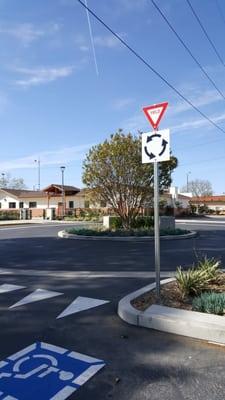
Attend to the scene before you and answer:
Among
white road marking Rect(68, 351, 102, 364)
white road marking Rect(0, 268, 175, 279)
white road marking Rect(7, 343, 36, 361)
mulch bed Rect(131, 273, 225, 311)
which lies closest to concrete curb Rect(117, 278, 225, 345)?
mulch bed Rect(131, 273, 225, 311)

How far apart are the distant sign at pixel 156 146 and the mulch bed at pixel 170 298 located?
214 cm

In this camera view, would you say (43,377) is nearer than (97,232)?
Yes

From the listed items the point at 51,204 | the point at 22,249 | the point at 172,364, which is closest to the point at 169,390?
the point at 172,364

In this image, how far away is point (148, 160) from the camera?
5992mm

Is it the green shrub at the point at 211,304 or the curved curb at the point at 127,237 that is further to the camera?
the curved curb at the point at 127,237

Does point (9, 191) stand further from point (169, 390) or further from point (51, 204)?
point (169, 390)

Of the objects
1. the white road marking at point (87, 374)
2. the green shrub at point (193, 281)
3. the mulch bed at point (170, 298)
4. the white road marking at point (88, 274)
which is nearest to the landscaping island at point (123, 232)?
the white road marking at point (88, 274)

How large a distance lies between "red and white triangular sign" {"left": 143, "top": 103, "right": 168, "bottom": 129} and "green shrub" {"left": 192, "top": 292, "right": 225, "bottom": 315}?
2619 mm

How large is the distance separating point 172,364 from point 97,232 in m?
15.5

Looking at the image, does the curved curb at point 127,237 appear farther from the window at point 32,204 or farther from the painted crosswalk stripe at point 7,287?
the window at point 32,204

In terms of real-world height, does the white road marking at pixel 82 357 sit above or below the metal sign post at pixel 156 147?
below

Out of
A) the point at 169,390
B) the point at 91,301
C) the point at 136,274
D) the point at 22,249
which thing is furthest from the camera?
the point at 22,249

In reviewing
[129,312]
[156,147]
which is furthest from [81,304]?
[156,147]

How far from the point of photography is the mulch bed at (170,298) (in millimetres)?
5801
